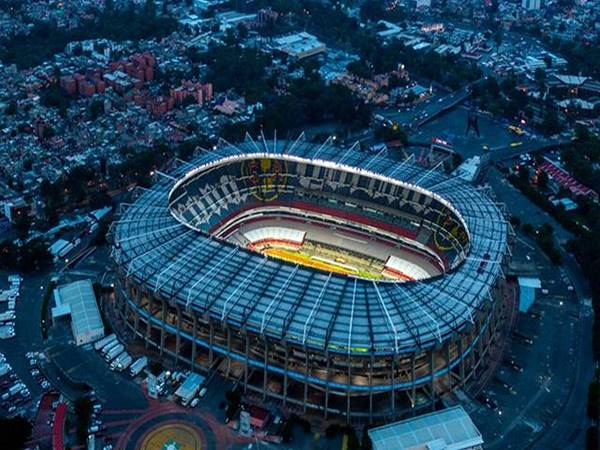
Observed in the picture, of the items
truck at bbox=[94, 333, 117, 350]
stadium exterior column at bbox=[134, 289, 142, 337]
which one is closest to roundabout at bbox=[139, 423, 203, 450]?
stadium exterior column at bbox=[134, 289, 142, 337]

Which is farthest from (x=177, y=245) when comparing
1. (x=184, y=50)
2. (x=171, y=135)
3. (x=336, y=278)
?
(x=184, y=50)

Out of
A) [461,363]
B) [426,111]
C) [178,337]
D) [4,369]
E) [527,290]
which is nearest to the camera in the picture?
[461,363]

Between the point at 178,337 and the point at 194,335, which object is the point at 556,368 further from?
the point at 178,337

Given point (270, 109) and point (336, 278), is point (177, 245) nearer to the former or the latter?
point (336, 278)

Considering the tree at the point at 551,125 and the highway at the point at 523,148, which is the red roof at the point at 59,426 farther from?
the tree at the point at 551,125

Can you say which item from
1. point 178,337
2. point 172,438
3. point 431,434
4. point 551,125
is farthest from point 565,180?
point 172,438

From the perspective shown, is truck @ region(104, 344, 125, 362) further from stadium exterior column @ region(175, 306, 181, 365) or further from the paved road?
the paved road

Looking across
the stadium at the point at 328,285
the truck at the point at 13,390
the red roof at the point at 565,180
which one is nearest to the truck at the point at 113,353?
the stadium at the point at 328,285
